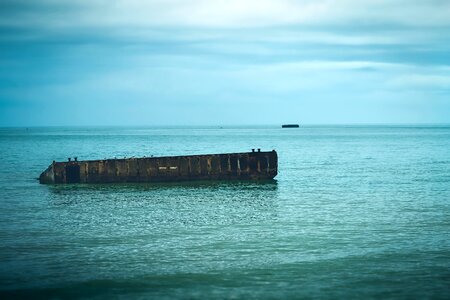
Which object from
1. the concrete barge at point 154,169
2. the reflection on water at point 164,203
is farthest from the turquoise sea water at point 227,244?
the concrete barge at point 154,169

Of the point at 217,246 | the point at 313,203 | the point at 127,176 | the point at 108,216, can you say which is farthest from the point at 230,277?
the point at 127,176

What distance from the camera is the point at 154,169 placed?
4575 cm

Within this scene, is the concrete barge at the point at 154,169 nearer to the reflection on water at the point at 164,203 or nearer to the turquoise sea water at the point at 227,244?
the reflection on water at the point at 164,203

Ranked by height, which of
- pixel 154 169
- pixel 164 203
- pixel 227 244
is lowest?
pixel 164 203

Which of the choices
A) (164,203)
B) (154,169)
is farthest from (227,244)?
(154,169)

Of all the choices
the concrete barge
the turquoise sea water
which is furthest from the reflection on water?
the concrete barge

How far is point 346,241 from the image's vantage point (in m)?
21.6

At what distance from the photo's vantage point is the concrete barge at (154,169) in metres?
45.5

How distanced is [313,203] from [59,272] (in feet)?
63.6

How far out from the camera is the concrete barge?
4553 cm

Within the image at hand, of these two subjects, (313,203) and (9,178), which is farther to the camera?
(9,178)

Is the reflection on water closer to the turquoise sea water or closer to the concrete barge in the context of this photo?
the turquoise sea water

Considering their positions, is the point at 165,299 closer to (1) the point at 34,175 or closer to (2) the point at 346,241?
(2) the point at 346,241

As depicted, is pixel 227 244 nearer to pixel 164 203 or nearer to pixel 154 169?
pixel 164 203
